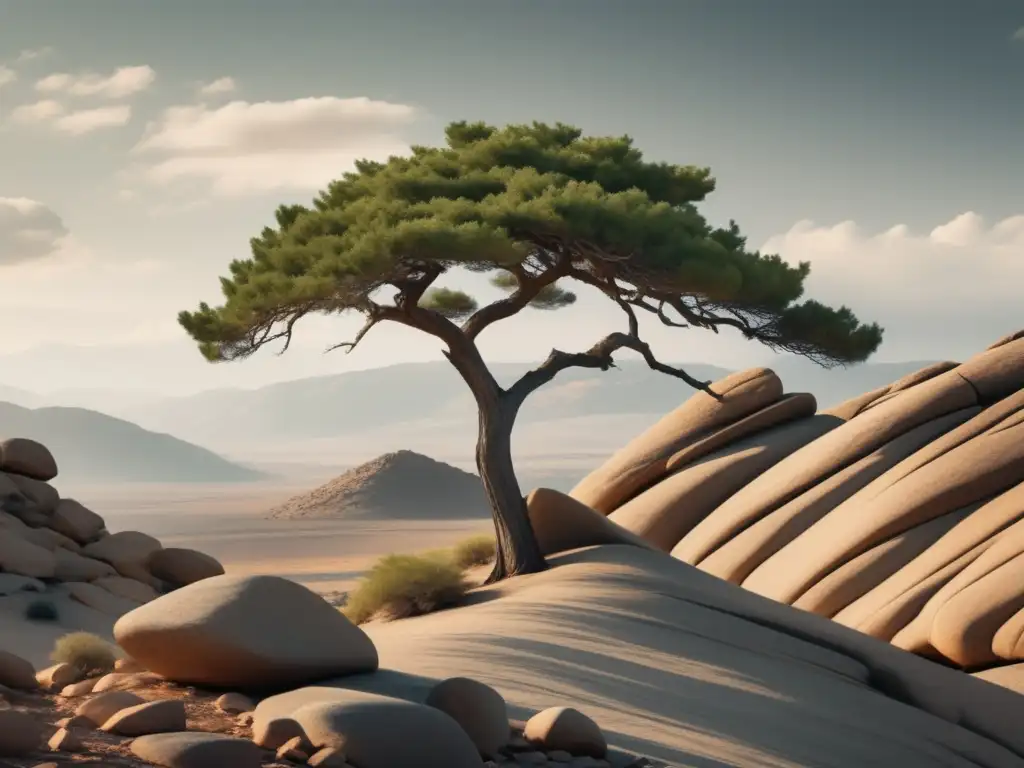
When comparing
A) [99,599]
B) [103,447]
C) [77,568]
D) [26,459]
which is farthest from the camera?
A: [103,447]

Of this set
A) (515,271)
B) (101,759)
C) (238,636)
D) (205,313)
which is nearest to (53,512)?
(205,313)

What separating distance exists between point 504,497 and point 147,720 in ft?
28.5

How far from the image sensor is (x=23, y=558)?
60.5 ft

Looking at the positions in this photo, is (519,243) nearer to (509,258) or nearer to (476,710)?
(509,258)

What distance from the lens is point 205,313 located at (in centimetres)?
1661

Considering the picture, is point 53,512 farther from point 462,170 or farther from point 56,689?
point 56,689

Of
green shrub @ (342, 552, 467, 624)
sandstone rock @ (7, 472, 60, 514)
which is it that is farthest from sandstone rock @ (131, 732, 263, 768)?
sandstone rock @ (7, 472, 60, 514)

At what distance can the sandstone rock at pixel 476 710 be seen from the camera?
24.2 feet

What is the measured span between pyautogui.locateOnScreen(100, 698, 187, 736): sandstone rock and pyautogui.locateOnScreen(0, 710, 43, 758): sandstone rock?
70cm

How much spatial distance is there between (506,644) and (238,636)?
335 cm

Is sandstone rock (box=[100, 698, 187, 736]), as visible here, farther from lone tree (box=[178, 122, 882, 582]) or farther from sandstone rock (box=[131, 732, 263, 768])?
lone tree (box=[178, 122, 882, 582])

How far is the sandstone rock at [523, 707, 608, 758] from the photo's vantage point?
756 centimetres

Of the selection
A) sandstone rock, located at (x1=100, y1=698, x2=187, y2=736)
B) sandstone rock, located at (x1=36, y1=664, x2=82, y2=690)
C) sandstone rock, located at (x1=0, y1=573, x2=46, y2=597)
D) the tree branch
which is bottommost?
sandstone rock, located at (x1=0, y1=573, x2=46, y2=597)

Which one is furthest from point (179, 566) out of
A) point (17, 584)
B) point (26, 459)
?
point (26, 459)
